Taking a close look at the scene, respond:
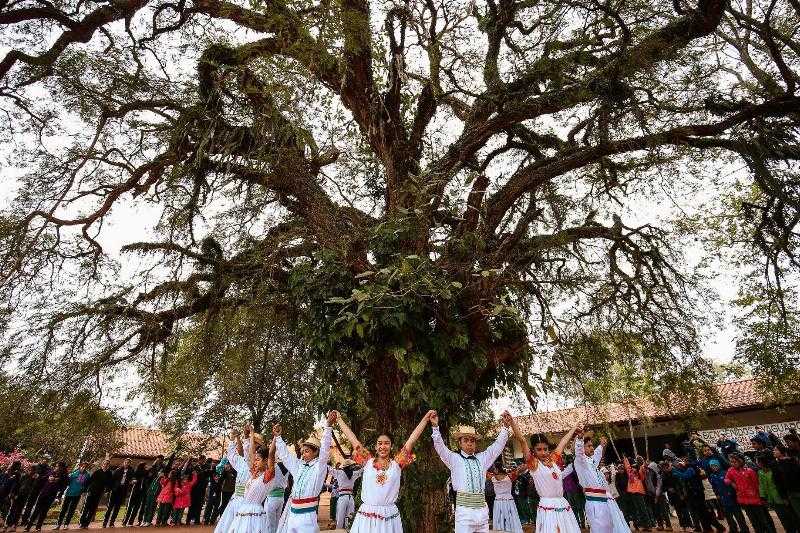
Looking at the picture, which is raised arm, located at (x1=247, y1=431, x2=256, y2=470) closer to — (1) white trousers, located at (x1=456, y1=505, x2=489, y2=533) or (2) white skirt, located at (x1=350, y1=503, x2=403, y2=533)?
(2) white skirt, located at (x1=350, y1=503, x2=403, y2=533)

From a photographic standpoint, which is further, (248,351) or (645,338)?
(248,351)

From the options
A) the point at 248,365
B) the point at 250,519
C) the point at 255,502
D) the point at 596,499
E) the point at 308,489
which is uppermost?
the point at 248,365

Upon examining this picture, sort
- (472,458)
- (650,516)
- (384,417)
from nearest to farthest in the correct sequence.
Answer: (472,458) → (384,417) → (650,516)

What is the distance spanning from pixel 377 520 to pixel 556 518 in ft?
9.26

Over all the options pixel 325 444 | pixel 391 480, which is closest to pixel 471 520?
pixel 391 480

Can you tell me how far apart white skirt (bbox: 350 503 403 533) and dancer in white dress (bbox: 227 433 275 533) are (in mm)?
1987

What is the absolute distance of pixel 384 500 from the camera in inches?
217

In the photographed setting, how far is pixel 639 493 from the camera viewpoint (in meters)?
11.6

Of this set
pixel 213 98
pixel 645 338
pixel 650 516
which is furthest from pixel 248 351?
pixel 650 516

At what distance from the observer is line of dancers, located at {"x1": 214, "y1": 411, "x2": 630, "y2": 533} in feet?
18.3

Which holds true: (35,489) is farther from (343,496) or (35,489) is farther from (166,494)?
(343,496)

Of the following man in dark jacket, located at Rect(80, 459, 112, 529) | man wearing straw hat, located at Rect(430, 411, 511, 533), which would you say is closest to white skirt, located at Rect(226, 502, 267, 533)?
man wearing straw hat, located at Rect(430, 411, 511, 533)

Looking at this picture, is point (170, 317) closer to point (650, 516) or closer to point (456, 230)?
point (456, 230)

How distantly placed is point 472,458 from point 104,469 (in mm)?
10529
